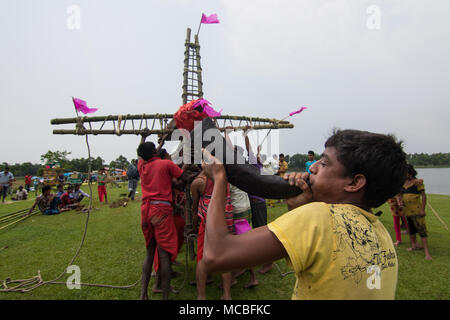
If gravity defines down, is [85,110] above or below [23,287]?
above

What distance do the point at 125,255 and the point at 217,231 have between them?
476cm

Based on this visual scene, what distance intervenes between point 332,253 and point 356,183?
36 centimetres

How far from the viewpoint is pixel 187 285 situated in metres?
3.60

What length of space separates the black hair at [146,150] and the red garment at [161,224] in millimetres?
663

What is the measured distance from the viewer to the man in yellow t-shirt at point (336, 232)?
2.78ft

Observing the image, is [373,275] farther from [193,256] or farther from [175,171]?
[193,256]

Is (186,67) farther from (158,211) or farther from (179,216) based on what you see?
(158,211)

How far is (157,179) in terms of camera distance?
313 centimetres

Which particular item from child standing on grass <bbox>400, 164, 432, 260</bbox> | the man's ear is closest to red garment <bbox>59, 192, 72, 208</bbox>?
the man's ear

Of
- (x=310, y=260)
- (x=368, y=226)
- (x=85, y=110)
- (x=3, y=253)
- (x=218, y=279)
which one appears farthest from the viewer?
(x=3, y=253)

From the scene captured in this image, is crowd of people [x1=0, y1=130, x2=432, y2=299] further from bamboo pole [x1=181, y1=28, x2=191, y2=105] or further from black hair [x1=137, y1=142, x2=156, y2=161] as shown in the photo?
bamboo pole [x1=181, y1=28, x2=191, y2=105]

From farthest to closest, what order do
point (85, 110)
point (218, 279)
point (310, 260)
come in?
1. point (218, 279)
2. point (85, 110)
3. point (310, 260)

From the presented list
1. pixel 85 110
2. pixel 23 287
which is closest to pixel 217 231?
pixel 85 110

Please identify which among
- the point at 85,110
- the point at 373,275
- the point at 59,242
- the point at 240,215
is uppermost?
the point at 85,110
